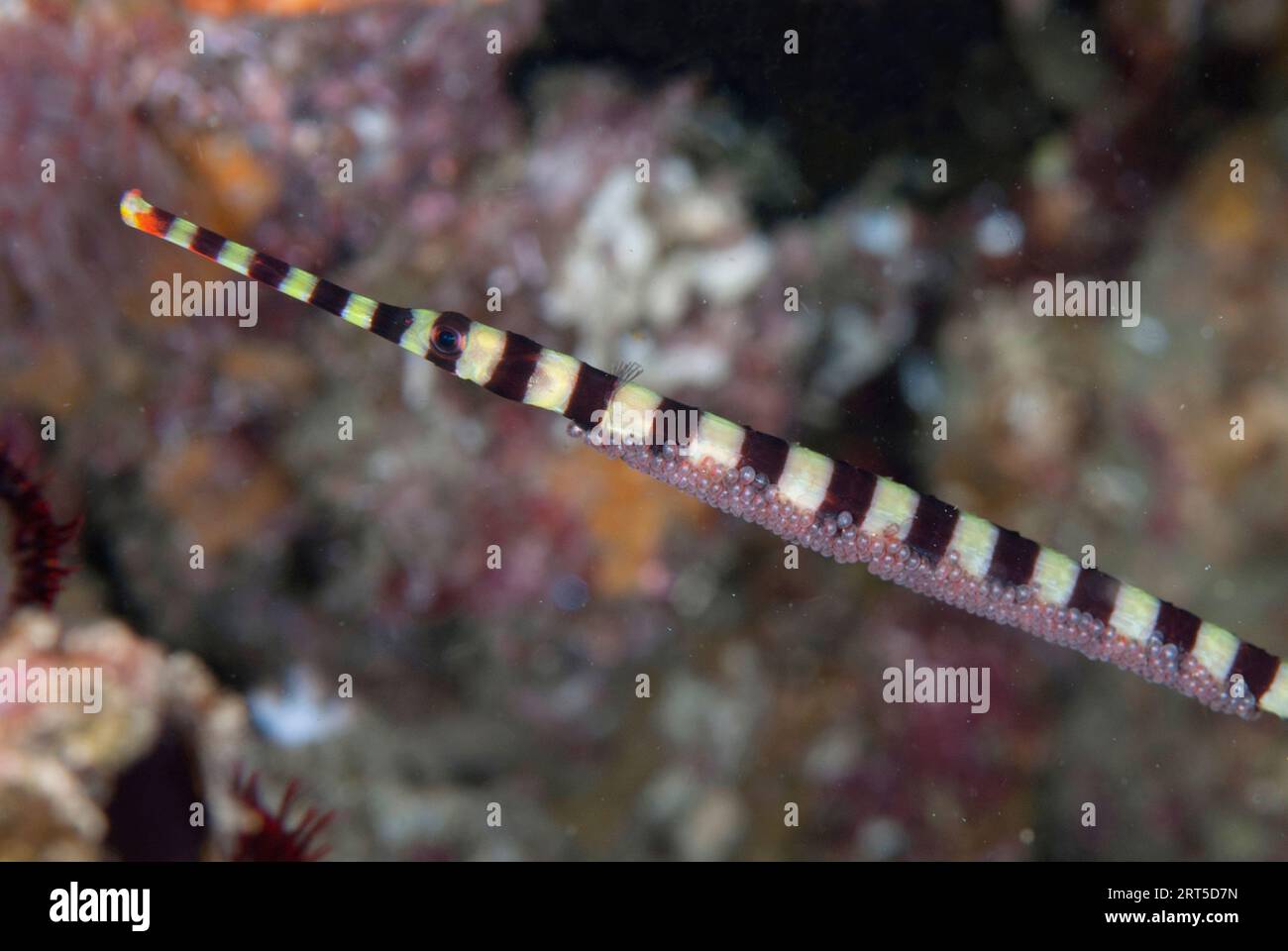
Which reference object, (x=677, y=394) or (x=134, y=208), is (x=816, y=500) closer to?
(x=677, y=394)

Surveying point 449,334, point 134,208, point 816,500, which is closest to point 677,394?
point 816,500

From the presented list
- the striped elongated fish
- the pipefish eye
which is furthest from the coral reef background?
the pipefish eye

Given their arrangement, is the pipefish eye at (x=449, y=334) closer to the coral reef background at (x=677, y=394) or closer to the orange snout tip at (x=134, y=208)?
the orange snout tip at (x=134, y=208)

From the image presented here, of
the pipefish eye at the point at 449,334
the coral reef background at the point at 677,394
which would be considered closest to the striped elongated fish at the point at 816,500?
the pipefish eye at the point at 449,334

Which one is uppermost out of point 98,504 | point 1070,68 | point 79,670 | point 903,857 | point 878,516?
point 1070,68

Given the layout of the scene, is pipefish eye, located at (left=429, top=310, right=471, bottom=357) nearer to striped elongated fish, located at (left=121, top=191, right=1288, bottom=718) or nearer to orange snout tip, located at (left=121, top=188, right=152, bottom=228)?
striped elongated fish, located at (left=121, top=191, right=1288, bottom=718)
